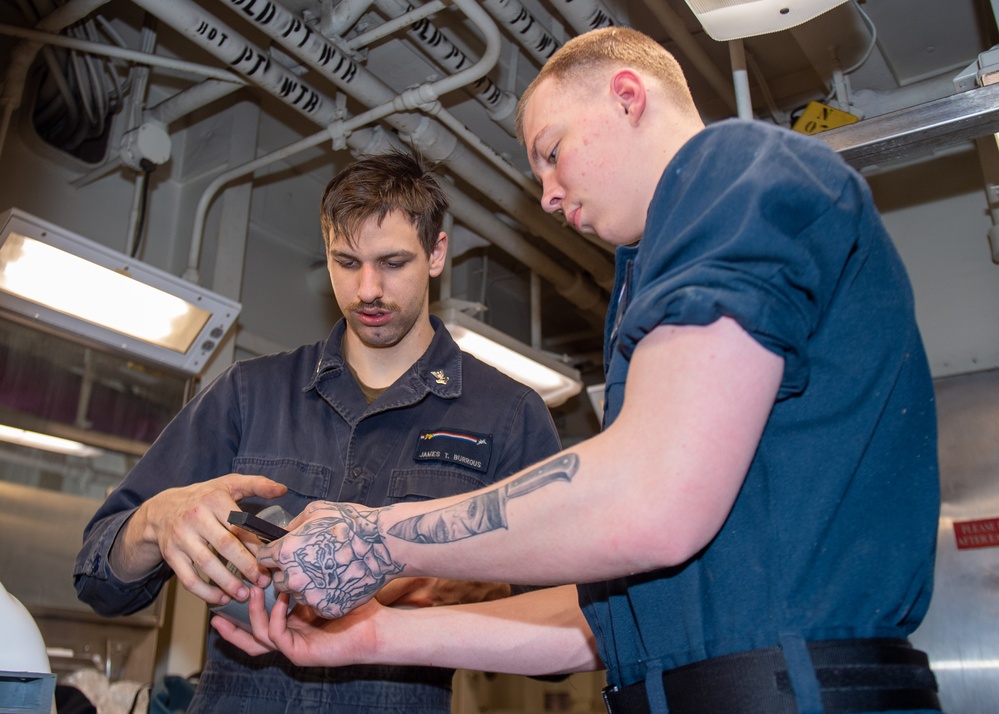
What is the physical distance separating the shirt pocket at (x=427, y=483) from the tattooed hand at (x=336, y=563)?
694 mm

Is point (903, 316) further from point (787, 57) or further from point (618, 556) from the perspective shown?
point (787, 57)

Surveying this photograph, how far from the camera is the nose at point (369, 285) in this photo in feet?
6.59

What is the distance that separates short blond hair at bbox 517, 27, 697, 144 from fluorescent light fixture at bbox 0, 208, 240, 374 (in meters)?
1.95

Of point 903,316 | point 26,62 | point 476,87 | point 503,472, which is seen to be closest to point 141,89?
point 26,62

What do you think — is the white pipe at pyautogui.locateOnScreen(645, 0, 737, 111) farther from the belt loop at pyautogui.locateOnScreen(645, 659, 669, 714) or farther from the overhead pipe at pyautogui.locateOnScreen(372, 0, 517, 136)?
the belt loop at pyautogui.locateOnScreen(645, 659, 669, 714)

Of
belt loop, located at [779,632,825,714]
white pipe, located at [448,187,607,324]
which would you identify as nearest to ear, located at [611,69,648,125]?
belt loop, located at [779,632,825,714]

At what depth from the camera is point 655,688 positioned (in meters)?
0.93

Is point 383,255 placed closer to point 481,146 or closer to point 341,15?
point 341,15

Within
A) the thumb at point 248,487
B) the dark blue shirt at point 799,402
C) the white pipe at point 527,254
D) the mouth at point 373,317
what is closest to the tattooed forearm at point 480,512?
the dark blue shirt at point 799,402

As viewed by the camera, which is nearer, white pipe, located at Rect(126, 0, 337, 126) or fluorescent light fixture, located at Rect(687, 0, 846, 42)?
fluorescent light fixture, located at Rect(687, 0, 846, 42)

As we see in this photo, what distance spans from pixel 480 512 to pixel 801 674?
13.8 inches

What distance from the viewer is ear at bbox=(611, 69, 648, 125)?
1.22m

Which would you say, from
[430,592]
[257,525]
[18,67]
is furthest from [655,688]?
[18,67]

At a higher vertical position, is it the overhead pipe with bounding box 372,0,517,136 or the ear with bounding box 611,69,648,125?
the overhead pipe with bounding box 372,0,517,136
